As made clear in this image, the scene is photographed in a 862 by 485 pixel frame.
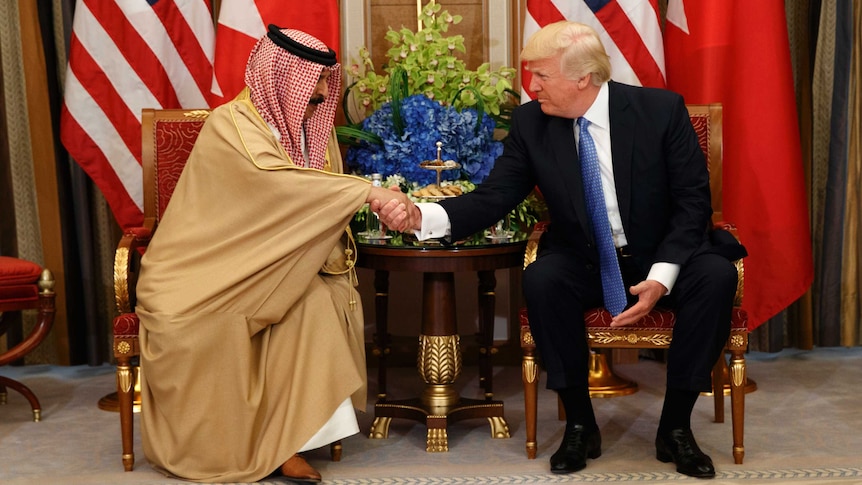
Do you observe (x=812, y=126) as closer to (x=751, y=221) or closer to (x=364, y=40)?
(x=751, y=221)

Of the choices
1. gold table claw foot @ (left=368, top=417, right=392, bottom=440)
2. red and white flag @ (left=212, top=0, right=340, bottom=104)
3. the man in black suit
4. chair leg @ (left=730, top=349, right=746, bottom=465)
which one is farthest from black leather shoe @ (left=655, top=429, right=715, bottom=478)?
red and white flag @ (left=212, top=0, right=340, bottom=104)

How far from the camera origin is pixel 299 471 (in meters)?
3.56

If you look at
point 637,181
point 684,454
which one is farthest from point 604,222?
point 684,454

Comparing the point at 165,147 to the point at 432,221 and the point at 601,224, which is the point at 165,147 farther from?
the point at 601,224

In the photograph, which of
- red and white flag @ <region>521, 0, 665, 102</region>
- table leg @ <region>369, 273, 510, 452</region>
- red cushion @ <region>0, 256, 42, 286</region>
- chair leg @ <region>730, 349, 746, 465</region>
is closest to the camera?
chair leg @ <region>730, 349, 746, 465</region>

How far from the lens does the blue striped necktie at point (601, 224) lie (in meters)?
3.70

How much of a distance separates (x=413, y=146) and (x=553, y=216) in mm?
667

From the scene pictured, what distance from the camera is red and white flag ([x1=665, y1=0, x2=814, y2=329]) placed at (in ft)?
15.2

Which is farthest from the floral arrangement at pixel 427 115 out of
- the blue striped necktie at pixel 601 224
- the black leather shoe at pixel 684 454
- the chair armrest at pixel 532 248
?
the black leather shoe at pixel 684 454

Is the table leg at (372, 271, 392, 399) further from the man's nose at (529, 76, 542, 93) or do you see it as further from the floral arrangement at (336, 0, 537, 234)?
the man's nose at (529, 76, 542, 93)

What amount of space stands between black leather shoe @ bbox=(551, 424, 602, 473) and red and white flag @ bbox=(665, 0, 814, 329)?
1.37 m

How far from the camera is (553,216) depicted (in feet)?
12.8

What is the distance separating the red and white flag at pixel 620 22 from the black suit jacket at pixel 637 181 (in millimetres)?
770

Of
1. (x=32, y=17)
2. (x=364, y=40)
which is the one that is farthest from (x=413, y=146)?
(x=32, y=17)
